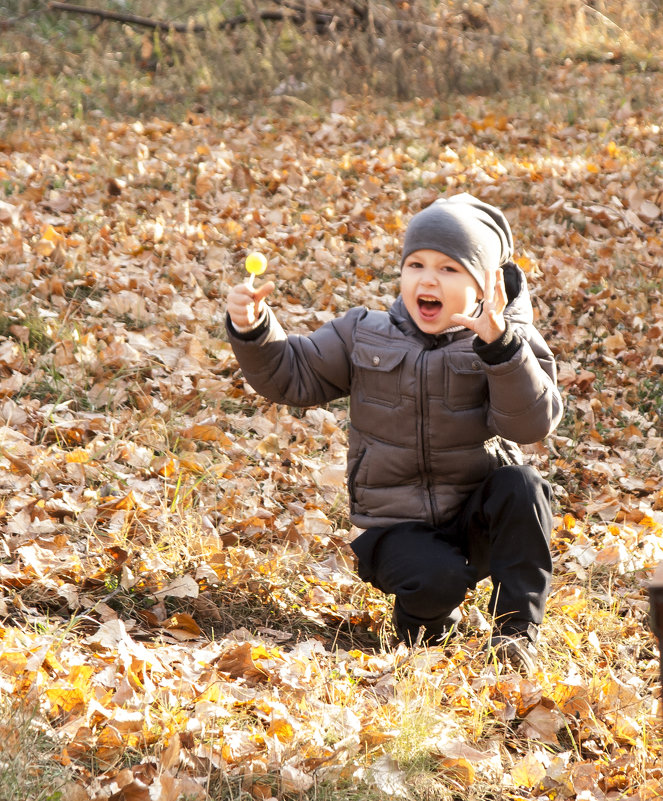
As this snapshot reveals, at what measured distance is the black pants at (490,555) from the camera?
117 inches

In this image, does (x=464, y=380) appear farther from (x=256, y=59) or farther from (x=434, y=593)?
(x=256, y=59)

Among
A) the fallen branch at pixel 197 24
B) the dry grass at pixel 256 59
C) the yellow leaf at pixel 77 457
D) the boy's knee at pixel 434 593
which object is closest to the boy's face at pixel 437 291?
the boy's knee at pixel 434 593

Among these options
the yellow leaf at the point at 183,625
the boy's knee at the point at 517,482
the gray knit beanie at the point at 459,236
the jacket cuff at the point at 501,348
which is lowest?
the yellow leaf at the point at 183,625

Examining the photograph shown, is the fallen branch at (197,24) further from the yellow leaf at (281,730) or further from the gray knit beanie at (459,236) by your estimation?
the yellow leaf at (281,730)

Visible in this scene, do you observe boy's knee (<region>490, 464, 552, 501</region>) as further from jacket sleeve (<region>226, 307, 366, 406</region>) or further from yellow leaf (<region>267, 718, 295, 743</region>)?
yellow leaf (<region>267, 718, 295, 743</region>)

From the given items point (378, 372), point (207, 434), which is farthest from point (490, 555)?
point (207, 434)

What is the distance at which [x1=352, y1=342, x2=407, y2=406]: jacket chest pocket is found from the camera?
308 centimetres

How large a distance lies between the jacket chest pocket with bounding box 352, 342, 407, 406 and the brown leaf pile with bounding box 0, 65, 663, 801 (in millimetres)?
818

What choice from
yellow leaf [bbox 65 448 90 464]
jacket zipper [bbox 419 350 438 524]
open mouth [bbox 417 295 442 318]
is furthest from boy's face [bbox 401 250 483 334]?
yellow leaf [bbox 65 448 90 464]

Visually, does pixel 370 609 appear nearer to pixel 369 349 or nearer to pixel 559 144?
pixel 369 349

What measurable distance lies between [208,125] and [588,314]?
477cm

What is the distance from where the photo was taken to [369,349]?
123 inches

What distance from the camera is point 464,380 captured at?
9.99ft

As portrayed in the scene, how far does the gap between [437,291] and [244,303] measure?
605mm
